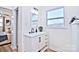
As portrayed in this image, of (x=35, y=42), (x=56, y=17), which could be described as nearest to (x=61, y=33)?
(x=56, y=17)

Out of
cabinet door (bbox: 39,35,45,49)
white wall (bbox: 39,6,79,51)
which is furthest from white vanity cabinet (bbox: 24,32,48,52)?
white wall (bbox: 39,6,79,51)

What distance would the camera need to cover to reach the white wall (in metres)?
1.53

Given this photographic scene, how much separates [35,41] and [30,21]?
0.99 feet

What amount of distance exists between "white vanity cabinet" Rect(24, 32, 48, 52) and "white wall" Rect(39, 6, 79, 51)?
0.10 metres

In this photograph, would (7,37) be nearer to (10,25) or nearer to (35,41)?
(10,25)

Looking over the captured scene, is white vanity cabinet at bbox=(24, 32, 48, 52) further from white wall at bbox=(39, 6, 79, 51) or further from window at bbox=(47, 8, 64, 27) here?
window at bbox=(47, 8, 64, 27)

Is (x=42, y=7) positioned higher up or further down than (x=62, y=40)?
higher up

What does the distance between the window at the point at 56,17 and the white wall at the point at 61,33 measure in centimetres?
6

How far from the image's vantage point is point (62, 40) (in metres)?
1.57
